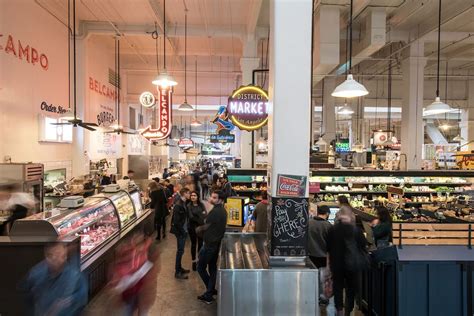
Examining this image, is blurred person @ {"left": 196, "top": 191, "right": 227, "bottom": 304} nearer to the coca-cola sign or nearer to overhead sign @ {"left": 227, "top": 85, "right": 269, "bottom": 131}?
the coca-cola sign

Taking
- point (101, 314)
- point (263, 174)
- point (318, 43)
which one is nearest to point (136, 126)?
point (263, 174)

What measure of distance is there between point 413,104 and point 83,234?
37.4 feet

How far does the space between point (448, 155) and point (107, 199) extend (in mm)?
18064

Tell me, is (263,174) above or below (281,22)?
below

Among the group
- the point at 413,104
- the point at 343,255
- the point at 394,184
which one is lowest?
the point at 343,255

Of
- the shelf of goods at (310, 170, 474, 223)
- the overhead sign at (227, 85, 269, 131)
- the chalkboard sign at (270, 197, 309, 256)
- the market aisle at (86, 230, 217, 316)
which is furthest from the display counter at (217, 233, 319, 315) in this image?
the shelf of goods at (310, 170, 474, 223)

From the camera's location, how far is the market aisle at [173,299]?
17.0 feet

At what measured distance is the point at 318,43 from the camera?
9.82 metres

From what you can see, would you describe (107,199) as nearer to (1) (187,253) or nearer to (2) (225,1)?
(1) (187,253)

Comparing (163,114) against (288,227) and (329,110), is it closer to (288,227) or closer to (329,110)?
(329,110)

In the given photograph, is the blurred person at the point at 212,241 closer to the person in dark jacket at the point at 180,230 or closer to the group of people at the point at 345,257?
the person in dark jacket at the point at 180,230

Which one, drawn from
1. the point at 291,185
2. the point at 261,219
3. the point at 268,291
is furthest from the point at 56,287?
the point at 261,219

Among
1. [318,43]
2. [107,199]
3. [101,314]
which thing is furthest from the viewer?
[318,43]

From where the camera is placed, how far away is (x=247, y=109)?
7.36m
